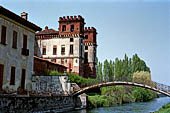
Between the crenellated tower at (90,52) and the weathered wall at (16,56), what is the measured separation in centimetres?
3171

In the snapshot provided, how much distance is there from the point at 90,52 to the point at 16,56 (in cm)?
3654

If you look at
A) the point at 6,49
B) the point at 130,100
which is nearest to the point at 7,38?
the point at 6,49

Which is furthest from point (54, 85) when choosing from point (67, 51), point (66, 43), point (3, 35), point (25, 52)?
point (66, 43)

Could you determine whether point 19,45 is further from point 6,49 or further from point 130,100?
point 130,100

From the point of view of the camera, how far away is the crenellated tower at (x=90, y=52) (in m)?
57.3

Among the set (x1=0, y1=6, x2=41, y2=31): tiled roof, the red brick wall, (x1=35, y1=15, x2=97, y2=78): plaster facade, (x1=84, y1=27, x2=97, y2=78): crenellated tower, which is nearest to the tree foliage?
(x1=84, y1=27, x2=97, y2=78): crenellated tower

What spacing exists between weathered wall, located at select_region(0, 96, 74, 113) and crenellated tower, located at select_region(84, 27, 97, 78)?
1079 inches

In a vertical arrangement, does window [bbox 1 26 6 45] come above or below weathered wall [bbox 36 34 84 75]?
below

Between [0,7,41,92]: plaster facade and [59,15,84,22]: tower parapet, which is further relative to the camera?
[59,15,84,22]: tower parapet

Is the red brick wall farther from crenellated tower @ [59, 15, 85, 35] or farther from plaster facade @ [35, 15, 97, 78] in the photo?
crenellated tower @ [59, 15, 85, 35]

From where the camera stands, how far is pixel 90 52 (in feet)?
192

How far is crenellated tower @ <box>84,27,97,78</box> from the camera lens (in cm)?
5731

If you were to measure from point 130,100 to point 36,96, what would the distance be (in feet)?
92.6

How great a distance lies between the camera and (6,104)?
18062 millimetres
